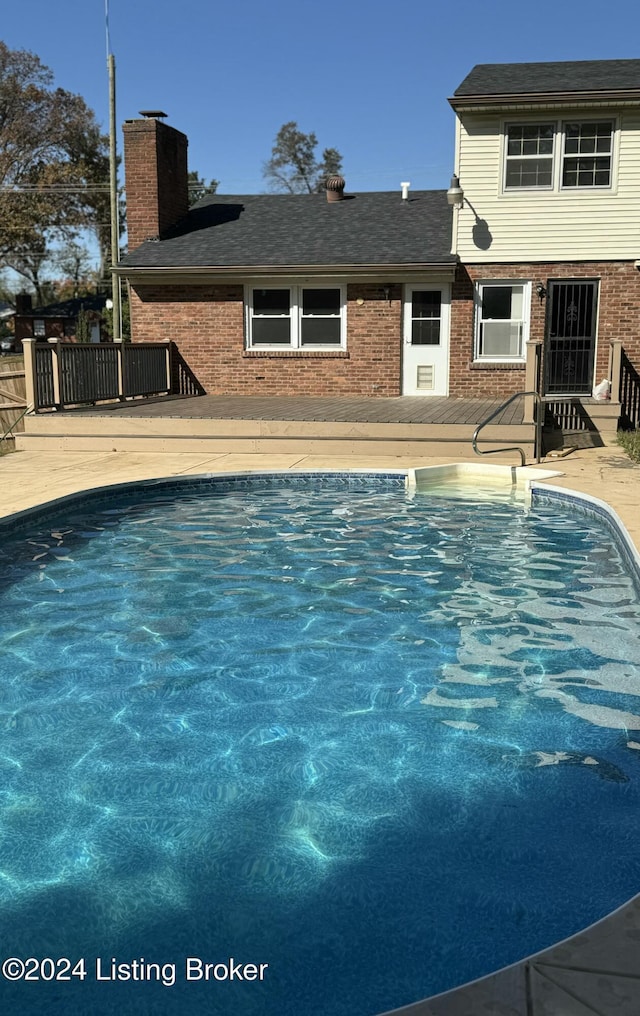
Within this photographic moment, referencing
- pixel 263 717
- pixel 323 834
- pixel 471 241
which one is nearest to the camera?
pixel 323 834

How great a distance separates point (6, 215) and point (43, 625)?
42.8m

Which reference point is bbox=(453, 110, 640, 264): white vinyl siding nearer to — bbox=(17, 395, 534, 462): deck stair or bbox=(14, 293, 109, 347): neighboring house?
bbox=(17, 395, 534, 462): deck stair

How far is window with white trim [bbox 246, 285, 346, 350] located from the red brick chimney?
339 centimetres

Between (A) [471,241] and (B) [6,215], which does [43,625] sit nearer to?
(A) [471,241]

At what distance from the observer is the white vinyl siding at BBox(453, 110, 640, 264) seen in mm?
17062

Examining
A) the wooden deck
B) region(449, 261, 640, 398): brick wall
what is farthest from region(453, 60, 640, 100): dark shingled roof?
the wooden deck

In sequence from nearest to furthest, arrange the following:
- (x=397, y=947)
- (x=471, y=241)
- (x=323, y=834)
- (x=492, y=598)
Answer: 1. (x=397, y=947)
2. (x=323, y=834)
3. (x=492, y=598)
4. (x=471, y=241)

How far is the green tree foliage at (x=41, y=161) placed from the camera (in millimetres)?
45031

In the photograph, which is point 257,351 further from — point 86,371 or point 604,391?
point 604,391

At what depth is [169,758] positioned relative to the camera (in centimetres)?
461

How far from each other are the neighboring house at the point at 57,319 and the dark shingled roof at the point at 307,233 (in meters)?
15.5

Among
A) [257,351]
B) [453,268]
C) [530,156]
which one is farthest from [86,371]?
[530,156]

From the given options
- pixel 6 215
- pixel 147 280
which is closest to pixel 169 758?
pixel 147 280

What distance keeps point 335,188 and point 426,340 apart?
6104 millimetres
